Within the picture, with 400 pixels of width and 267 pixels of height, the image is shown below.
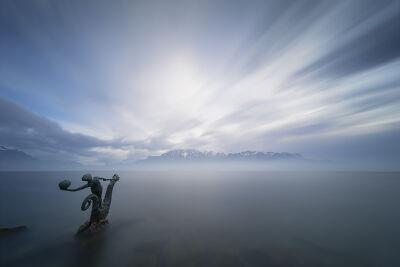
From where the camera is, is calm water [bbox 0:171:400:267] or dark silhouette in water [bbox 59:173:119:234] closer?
calm water [bbox 0:171:400:267]

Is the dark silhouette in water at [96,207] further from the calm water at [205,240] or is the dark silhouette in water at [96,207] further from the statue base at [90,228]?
the calm water at [205,240]

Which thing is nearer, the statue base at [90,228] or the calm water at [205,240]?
the calm water at [205,240]

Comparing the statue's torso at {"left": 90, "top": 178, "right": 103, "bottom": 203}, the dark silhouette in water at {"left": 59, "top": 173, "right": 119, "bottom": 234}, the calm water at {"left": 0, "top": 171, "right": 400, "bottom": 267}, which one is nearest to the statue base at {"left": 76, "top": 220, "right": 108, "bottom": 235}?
the dark silhouette in water at {"left": 59, "top": 173, "right": 119, "bottom": 234}

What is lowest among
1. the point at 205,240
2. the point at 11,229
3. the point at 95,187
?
the point at 205,240

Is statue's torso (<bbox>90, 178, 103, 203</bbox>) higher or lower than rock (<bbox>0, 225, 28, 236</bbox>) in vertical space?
higher

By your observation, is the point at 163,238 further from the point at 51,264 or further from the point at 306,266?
the point at 306,266

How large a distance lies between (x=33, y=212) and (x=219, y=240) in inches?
1005

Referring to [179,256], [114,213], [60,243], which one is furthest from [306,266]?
[114,213]

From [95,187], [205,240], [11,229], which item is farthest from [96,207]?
[205,240]

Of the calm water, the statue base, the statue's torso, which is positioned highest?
the statue's torso

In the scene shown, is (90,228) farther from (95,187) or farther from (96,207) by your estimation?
(95,187)

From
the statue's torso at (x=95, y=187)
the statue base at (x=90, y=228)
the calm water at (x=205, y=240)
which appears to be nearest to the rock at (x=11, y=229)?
the calm water at (x=205, y=240)

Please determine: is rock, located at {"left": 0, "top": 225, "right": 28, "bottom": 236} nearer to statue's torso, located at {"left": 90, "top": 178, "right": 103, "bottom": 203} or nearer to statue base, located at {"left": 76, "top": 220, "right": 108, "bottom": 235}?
statue base, located at {"left": 76, "top": 220, "right": 108, "bottom": 235}

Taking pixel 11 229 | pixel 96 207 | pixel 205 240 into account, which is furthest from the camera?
pixel 11 229
